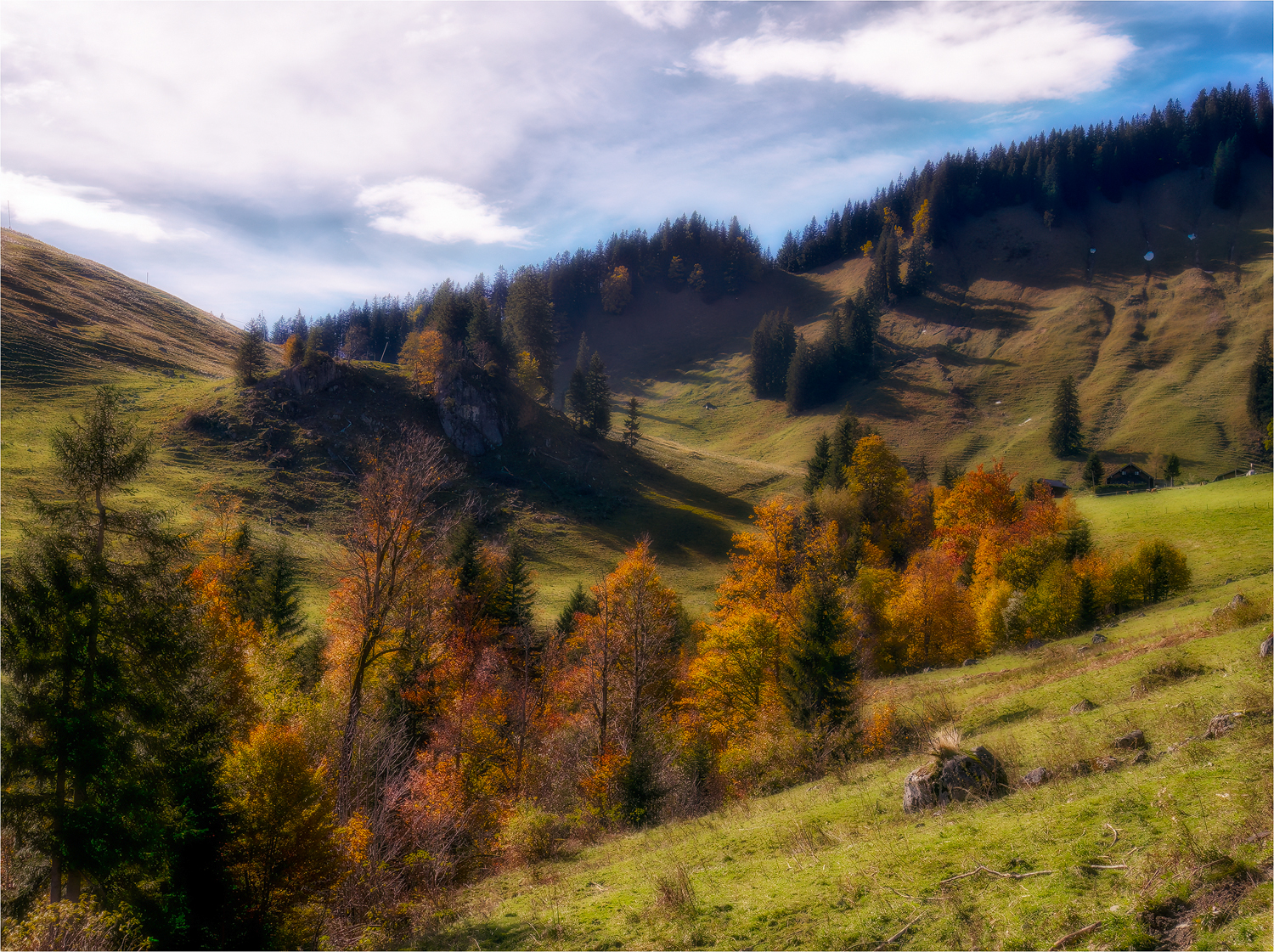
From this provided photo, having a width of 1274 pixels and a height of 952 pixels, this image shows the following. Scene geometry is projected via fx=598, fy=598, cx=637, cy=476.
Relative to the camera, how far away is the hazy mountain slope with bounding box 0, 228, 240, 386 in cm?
7619

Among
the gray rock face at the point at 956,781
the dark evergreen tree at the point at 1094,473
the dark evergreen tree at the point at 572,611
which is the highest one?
the dark evergreen tree at the point at 1094,473

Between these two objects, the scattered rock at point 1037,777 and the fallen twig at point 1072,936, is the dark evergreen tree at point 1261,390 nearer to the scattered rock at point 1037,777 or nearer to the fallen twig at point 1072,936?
the scattered rock at point 1037,777

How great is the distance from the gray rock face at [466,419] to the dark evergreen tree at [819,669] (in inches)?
2522

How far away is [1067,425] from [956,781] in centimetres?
10770

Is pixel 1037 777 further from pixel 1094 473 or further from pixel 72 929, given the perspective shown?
pixel 1094 473

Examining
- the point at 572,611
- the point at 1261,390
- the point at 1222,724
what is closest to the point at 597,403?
the point at 572,611

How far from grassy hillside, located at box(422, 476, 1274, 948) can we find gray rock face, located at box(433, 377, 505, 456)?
71.0 m

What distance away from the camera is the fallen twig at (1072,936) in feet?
20.7

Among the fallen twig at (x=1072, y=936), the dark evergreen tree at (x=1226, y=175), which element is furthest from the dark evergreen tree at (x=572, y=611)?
the dark evergreen tree at (x=1226, y=175)

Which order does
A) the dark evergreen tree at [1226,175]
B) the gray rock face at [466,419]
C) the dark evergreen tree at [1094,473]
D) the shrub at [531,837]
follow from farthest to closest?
1. the dark evergreen tree at [1226,175]
2. the dark evergreen tree at [1094,473]
3. the gray rock face at [466,419]
4. the shrub at [531,837]

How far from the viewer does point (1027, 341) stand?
438ft

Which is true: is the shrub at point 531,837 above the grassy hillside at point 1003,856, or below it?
below

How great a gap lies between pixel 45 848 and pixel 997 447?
11907 centimetres

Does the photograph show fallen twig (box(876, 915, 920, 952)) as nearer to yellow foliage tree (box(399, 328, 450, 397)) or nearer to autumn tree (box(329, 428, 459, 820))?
autumn tree (box(329, 428, 459, 820))
